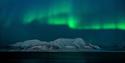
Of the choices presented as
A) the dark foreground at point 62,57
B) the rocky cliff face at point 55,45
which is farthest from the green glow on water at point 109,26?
the dark foreground at point 62,57

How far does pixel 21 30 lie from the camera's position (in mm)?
2553

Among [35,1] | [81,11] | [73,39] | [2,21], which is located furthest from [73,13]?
[2,21]

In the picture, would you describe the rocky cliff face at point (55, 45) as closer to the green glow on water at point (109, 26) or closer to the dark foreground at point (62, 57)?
the dark foreground at point (62, 57)

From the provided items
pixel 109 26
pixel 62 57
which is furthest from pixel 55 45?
pixel 109 26

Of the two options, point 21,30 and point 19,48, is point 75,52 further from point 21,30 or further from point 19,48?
point 21,30

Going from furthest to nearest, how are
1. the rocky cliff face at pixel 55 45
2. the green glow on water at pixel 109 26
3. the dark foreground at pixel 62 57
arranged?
the green glow on water at pixel 109 26
the rocky cliff face at pixel 55 45
the dark foreground at pixel 62 57

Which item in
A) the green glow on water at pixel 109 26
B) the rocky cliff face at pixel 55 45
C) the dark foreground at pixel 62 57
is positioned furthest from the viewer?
the green glow on water at pixel 109 26

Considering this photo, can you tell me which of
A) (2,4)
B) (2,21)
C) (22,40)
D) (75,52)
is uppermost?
(2,4)

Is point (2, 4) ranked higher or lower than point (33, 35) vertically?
higher

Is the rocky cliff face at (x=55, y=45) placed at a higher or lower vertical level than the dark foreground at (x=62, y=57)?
higher

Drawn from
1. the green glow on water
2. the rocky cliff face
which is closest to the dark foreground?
the rocky cliff face

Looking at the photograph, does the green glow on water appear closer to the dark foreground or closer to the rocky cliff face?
the rocky cliff face

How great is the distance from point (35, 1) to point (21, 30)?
43 centimetres

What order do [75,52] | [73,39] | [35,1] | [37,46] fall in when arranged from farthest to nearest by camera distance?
[35,1], [73,39], [37,46], [75,52]
